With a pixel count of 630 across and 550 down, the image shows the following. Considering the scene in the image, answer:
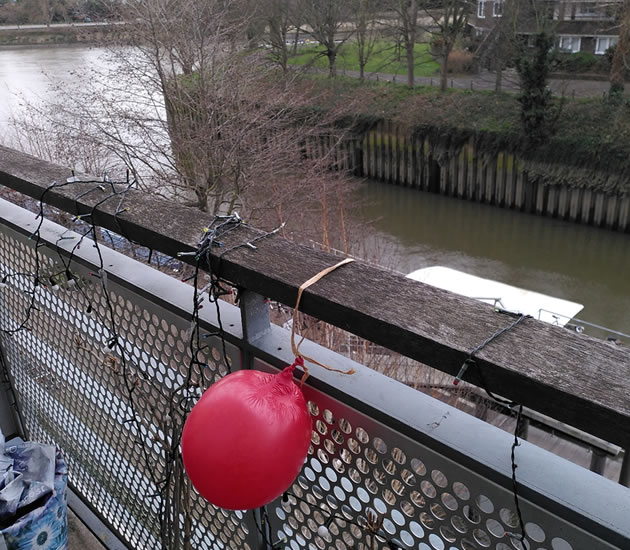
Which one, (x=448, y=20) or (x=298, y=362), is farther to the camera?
(x=448, y=20)

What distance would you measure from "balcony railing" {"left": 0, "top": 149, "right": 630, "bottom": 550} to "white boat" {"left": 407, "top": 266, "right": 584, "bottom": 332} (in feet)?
32.7

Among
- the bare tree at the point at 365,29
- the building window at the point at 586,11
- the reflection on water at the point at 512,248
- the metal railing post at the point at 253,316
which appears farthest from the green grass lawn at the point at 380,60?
the metal railing post at the point at 253,316

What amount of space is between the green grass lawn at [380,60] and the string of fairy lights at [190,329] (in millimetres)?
28982

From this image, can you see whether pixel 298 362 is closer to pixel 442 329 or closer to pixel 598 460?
pixel 442 329

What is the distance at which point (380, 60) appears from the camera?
3162cm

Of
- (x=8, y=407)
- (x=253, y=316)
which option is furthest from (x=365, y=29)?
(x=253, y=316)

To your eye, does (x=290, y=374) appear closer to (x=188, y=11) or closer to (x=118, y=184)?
(x=118, y=184)

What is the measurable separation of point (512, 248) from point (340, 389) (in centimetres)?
1950

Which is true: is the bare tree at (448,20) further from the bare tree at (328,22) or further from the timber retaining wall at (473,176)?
the timber retaining wall at (473,176)

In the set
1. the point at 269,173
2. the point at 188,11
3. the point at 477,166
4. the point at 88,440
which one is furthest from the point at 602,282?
the point at 88,440

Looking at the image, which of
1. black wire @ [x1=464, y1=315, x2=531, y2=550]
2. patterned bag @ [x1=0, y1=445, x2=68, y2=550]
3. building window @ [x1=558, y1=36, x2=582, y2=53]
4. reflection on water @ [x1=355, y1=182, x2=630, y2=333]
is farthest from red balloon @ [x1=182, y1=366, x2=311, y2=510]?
building window @ [x1=558, y1=36, x2=582, y2=53]

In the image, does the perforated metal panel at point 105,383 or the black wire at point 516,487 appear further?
the perforated metal panel at point 105,383

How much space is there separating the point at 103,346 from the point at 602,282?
17563 mm

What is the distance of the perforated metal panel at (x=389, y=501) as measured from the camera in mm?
959
